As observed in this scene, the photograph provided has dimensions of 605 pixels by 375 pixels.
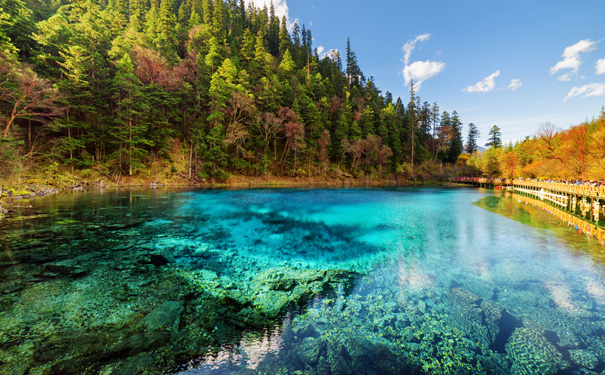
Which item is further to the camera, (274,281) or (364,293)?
(274,281)

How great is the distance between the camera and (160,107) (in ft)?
116

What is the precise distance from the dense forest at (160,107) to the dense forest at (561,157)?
52.9 feet

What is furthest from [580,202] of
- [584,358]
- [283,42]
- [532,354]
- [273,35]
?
[273,35]

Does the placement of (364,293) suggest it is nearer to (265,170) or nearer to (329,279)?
(329,279)

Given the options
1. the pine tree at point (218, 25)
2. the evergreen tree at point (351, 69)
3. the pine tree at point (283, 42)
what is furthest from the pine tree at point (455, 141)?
the pine tree at point (218, 25)

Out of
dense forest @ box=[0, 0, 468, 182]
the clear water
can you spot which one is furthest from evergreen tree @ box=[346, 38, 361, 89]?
the clear water

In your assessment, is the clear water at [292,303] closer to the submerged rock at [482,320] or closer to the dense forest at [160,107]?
the submerged rock at [482,320]

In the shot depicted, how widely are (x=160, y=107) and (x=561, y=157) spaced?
60.9m

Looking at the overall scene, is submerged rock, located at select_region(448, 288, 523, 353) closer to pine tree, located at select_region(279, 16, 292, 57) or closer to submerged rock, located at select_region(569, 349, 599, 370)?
submerged rock, located at select_region(569, 349, 599, 370)

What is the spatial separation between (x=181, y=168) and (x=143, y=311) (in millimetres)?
34394

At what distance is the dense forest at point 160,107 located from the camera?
24.9m

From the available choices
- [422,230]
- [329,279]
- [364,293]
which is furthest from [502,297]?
[422,230]

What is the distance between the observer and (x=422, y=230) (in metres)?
12.4

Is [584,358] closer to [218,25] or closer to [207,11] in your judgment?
[218,25]
